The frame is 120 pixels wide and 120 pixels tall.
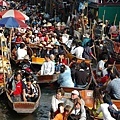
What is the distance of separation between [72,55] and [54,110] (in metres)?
8.44

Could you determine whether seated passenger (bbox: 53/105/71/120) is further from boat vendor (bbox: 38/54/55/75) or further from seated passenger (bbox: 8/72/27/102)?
boat vendor (bbox: 38/54/55/75)

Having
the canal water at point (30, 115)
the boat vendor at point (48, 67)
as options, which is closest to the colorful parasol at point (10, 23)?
the boat vendor at point (48, 67)

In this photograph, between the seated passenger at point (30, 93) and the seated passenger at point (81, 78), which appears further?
the seated passenger at point (81, 78)

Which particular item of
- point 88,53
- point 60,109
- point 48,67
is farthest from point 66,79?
point 88,53

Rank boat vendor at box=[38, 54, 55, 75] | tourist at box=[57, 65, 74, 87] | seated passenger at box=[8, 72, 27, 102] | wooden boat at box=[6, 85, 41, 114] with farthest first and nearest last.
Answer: boat vendor at box=[38, 54, 55, 75]
tourist at box=[57, 65, 74, 87]
seated passenger at box=[8, 72, 27, 102]
wooden boat at box=[6, 85, 41, 114]

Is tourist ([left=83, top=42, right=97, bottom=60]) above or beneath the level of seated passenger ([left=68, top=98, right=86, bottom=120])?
beneath

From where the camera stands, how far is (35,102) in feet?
42.3

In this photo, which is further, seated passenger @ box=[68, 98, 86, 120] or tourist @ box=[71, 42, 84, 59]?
tourist @ box=[71, 42, 84, 59]

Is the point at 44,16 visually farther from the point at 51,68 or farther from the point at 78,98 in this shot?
the point at 78,98

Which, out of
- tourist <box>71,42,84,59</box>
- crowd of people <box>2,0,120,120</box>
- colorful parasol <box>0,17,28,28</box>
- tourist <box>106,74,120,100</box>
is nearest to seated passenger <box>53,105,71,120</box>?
crowd of people <box>2,0,120,120</box>

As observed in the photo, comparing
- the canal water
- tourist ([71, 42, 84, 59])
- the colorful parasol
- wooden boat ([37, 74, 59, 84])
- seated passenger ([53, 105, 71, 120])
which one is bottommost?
the canal water

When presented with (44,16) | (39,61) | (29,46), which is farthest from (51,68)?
(44,16)

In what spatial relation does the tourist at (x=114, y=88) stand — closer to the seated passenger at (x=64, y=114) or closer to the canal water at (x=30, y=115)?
the seated passenger at (x=64, y=114)

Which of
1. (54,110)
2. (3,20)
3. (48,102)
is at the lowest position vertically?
(48,102)
